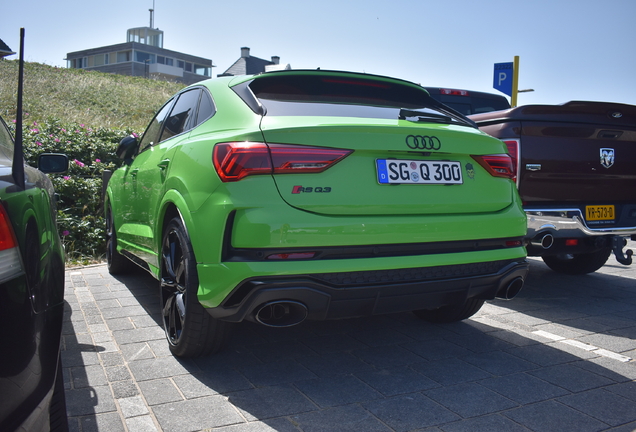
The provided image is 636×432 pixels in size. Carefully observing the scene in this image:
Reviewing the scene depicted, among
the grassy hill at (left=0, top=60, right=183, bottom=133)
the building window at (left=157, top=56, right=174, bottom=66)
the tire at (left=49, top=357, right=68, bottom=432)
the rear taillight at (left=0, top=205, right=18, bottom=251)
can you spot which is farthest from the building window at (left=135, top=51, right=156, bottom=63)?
the rear taillight at (left=0, top=205, right=18, bottom=251)

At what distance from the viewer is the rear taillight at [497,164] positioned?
322cm

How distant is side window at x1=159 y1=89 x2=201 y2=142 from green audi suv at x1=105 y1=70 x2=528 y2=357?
0.83ft

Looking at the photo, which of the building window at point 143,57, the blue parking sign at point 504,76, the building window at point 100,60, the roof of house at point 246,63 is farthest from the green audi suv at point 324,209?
the building window at point 100,60

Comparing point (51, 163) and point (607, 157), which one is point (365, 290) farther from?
point (607, 157)

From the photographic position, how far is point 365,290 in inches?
110

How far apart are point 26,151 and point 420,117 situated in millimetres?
7261

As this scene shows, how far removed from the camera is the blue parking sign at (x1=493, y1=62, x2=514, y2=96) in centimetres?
1110

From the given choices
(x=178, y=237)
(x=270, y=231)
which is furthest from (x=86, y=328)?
(x=270, y=231)

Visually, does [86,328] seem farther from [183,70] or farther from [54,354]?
[183,70]

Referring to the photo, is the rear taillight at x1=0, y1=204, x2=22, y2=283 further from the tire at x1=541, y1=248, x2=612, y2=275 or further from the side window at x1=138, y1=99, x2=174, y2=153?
the tire at x1=541, y1=248, x2=612, y2=275

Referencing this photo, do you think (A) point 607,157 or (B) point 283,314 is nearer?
(B) point 283,314

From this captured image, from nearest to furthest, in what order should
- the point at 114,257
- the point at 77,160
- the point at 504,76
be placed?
the point at 114,257
the point at 77,160
the point at 504,76

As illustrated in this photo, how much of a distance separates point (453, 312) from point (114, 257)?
3.40 metres

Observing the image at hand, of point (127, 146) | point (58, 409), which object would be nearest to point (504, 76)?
point (127, 146)
